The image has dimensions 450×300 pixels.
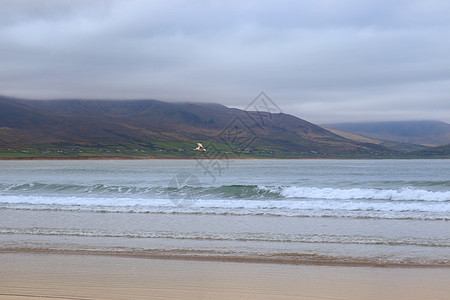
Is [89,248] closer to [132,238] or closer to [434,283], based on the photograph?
[132,238]

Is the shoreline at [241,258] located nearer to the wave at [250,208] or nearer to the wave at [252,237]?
the wave at [252,237]

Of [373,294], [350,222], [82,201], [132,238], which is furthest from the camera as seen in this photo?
[82,201]

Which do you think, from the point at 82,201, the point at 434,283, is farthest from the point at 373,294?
the point at 82,201

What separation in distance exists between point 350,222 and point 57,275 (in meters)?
11.4

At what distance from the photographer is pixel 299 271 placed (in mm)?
10109

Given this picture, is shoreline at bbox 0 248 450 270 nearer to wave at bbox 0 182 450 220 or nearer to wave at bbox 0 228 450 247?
wave at bbox 0 228 450 247

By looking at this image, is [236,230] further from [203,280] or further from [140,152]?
[140,152]

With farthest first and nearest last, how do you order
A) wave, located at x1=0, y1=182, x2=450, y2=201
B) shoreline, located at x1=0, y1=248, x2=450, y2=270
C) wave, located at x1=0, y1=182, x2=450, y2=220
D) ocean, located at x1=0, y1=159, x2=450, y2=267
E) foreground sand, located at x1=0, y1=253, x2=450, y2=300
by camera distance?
1. wave, located at x1=0, y1=182, x2=450, y2=201
2. wave, located at x1=0, y1=182, x2=450, y2=220
3. ocean, located at x1=0, y1=159, x2=450, y2=267
4. shoreline, located at x1=0, y1=248, x2=450, y2=270
5. foreground sand, located at x1=0, y1=253, x2=450, y2=300

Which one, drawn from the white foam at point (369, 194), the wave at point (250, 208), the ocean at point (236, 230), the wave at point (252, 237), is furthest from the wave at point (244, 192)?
the wave at point (252, 237)

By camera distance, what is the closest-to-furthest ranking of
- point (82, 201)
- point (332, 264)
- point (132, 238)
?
point (332, 264) < point (132, 238) < point (82, 201)

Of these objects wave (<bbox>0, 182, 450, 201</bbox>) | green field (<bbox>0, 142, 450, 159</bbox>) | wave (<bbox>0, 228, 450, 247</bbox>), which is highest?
wave (<bbox>0, 228, 450, 247</bbox>)

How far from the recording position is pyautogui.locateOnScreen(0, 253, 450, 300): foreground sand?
27.9 ft

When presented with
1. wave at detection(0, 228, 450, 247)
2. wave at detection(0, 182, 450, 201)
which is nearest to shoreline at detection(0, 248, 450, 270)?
wave at detection(0, 228, 450, 247)

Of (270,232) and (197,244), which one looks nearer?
(197,244)
